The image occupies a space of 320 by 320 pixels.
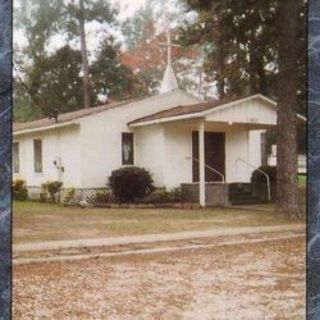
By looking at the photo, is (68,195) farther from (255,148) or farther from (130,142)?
(255,148)

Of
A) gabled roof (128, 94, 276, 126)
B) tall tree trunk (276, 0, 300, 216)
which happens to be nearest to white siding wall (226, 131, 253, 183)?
gabled roof (128, 94, 276, 126)

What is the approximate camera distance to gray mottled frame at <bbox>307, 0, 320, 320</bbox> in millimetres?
2131

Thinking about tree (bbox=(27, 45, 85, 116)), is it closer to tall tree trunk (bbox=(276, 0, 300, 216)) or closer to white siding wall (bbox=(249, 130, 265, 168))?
tall tree trunk (bbox=(276, 0, 300, 216))

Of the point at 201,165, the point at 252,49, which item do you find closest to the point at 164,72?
the point at 252,49

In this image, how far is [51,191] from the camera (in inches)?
344

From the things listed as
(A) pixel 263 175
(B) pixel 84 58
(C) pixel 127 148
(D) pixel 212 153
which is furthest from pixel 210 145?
(B) pixel 84 58

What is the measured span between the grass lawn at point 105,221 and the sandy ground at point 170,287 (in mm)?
1338

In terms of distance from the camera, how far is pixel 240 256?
263 inches

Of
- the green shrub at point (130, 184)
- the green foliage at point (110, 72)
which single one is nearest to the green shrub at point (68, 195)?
the green shrub at point (130, 184)

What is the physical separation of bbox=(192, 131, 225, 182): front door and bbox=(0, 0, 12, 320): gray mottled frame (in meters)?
13.8

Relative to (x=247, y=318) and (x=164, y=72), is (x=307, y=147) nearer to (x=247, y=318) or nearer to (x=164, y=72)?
(x=247, y=318)

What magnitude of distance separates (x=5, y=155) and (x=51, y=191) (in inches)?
270

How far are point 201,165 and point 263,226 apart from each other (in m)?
Result: 5.62

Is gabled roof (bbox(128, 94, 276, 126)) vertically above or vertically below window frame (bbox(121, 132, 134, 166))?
above
